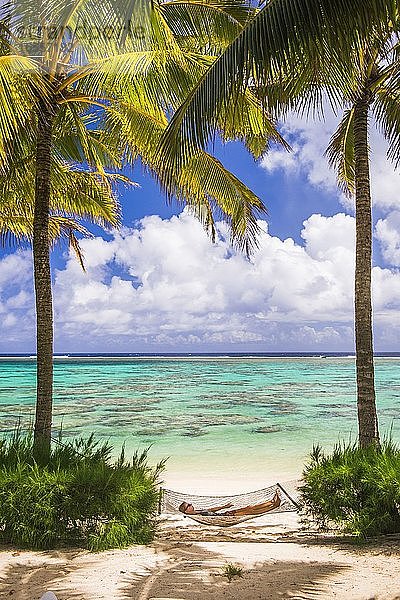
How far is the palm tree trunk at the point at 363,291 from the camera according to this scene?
7.10 meters

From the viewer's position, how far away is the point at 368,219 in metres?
7.45

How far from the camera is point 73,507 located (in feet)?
18.2

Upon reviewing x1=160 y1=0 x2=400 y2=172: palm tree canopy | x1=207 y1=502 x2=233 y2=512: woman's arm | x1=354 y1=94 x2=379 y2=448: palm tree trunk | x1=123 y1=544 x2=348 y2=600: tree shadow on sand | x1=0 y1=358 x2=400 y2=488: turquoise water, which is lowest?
x1=0 y1=358 x2=400 y2=488: turquoise water

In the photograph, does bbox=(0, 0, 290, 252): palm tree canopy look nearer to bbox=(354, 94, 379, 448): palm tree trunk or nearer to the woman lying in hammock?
bbox=(354, 94, 379, 448): palm tree trunk

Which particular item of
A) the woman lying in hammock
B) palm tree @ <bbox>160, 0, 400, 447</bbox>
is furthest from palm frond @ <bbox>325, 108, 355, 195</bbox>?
the woman lying in hammock

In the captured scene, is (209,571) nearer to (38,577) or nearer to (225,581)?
(225,581)

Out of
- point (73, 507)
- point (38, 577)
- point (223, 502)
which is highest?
point (73, 507)

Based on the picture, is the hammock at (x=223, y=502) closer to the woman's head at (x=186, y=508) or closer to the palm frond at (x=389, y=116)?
the woman's head at (x=186, y=508)

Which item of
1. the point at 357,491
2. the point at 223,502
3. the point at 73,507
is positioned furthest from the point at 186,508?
the point at 357,491

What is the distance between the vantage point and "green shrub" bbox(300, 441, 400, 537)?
18.5 feet

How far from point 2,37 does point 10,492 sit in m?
5.29

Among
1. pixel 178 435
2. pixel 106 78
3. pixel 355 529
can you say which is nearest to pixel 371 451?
pixel 355 529

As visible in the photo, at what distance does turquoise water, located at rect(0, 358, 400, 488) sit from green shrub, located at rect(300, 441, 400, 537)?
1.20 m

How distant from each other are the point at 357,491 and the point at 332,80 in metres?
4.12
